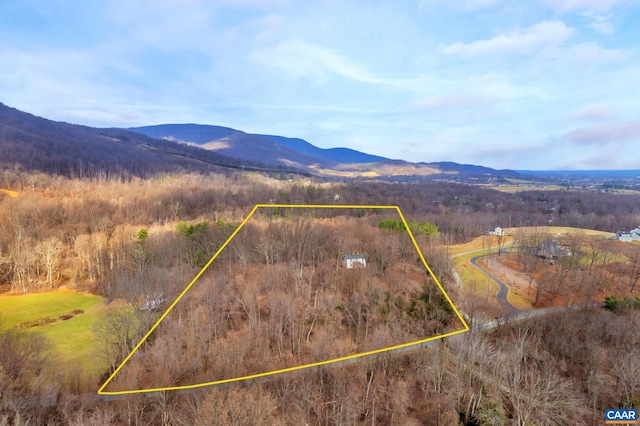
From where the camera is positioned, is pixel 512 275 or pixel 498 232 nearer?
pixel 512 275

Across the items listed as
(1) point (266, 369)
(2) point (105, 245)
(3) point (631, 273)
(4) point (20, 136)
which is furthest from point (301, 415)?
(4) point (20, 136)

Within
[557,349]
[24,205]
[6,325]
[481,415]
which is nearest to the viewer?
[481,415]

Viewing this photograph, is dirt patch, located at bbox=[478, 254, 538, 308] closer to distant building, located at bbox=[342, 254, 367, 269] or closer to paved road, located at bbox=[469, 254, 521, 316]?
paved road, located at bbox=[469, 254, 521, 316]

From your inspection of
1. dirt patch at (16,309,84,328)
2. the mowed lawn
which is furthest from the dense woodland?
dirt patch at (16,309,84,328)

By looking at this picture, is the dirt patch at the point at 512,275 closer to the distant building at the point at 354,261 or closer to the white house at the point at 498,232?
the white house at the point at 498,232

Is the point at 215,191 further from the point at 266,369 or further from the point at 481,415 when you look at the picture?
the point at 481,415

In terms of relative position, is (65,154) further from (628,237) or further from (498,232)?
(628,237)

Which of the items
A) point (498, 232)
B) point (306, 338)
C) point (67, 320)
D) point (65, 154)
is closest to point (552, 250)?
point (498, 232)
